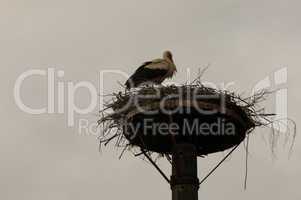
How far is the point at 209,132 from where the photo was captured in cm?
937

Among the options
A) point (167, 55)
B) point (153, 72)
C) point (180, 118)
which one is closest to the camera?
point (180, 118)

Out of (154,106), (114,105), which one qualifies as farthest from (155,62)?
(154,106)

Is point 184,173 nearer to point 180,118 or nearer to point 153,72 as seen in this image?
point 180,118

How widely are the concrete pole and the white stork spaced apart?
1.92 metres

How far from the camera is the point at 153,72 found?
11695mm

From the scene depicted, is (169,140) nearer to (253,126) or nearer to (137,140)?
(137,140)

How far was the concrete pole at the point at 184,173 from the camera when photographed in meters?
8.98

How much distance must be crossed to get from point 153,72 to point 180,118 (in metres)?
2.66

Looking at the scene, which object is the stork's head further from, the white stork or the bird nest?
the bird nest

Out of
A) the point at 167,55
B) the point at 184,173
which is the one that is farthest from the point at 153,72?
the point at 184,173

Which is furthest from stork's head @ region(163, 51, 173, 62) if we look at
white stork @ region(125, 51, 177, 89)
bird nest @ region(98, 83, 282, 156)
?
bird nest @ region(98, 83, 282, 156)

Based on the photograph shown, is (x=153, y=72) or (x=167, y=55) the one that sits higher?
(x=167, y=55)

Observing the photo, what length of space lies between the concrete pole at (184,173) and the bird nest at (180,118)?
0.18 meters

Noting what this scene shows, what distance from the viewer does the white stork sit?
11352mm
